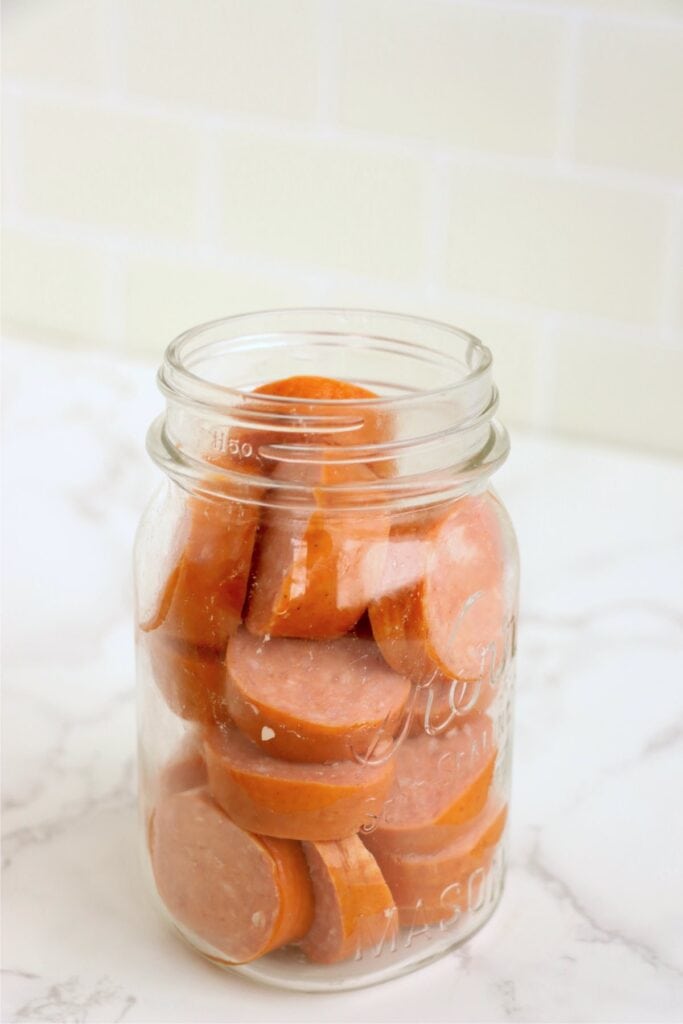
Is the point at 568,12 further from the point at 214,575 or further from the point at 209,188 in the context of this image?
the point at 214,575

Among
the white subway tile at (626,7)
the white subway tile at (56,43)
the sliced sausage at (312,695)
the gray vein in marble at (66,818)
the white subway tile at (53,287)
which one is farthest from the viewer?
the white subway tile at (53,287)

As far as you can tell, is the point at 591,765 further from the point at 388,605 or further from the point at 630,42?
the point at 630,42

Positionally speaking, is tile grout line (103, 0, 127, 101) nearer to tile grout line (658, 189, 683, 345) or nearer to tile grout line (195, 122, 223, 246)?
tile grout line (195, 122, 223, 246)

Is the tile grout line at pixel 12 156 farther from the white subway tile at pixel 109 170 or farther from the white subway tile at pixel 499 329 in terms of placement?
the white subway tile at pixel 499 329

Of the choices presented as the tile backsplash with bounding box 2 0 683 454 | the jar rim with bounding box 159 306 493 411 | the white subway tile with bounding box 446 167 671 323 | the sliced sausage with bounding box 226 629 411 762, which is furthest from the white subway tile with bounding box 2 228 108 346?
the sliced sausage with bounding box 226 629 411 762

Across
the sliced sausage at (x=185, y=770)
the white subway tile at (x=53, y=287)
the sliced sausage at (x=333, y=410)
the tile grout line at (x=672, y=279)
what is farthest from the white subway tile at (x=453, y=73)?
the sliced sausage at (x=185, y=770)

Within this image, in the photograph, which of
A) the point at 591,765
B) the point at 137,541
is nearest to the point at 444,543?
the point at 137,541

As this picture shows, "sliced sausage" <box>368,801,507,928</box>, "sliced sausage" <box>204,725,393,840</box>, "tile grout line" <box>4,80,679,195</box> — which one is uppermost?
"tile grout line" <box>4,80,679,195</box>
